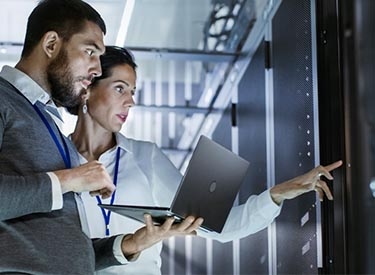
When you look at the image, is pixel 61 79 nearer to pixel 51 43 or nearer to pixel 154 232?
pixel 51 43

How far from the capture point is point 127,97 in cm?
388

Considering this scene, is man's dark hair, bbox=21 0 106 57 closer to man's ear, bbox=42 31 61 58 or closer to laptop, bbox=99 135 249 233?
man's ear, bbox=42 31 61 58

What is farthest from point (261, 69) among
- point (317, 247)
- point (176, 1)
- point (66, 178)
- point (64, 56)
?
point (66, 178)

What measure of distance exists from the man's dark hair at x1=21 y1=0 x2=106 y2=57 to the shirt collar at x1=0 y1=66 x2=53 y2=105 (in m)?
0.12

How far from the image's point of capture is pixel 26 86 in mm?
3033

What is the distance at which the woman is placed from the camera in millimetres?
3592

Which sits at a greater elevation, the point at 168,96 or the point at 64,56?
the point at 168,96

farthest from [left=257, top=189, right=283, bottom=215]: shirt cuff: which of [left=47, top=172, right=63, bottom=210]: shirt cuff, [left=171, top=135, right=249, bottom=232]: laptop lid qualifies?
[left=47, top=172, right=63, bottom=210]: shirt cuff

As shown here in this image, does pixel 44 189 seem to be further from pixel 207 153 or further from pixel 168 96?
pixel 168 96

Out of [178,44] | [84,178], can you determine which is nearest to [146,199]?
[84,178]

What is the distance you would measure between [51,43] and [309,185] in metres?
0.96

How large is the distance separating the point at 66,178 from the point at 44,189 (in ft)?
0.22

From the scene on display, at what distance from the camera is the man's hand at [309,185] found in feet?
11.0

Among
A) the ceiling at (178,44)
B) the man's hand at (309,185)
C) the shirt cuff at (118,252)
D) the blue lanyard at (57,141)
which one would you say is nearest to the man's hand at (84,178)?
the blue lanyard at (57,141)
